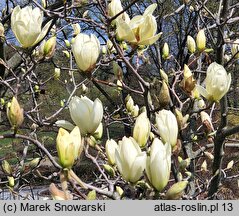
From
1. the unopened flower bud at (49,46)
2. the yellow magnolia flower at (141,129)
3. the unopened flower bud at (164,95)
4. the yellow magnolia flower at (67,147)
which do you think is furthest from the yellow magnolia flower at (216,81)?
the unopened flower bud at (49,46)

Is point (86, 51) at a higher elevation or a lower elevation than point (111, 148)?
higher

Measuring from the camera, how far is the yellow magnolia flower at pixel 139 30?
0.86 m

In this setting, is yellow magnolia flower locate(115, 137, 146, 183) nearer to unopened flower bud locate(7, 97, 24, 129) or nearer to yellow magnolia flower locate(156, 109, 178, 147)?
yellow magnolia flower locate(156, 109, 178, 147)

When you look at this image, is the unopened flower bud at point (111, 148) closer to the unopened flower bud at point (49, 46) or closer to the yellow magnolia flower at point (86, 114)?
the yellow magnolia flower at point (86, 114)

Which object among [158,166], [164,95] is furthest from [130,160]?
[164,95]

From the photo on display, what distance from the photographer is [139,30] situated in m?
0.87

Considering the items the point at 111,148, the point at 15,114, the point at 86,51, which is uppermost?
the point at 86,51

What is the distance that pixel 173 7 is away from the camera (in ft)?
20.2

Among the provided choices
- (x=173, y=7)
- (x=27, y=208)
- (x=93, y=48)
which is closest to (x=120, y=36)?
(x=93, y=48)

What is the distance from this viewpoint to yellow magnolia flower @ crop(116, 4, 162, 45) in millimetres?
856

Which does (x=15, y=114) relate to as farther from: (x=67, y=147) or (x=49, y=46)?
(x=49, y=46)

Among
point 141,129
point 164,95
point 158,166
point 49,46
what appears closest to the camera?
point 158,166

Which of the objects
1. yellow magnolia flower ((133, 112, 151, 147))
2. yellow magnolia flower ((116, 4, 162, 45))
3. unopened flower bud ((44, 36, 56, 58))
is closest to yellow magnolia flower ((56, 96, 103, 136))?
yellow magnolia flower ((133, 112, 151, 147))

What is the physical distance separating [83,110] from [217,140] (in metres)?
0.40
